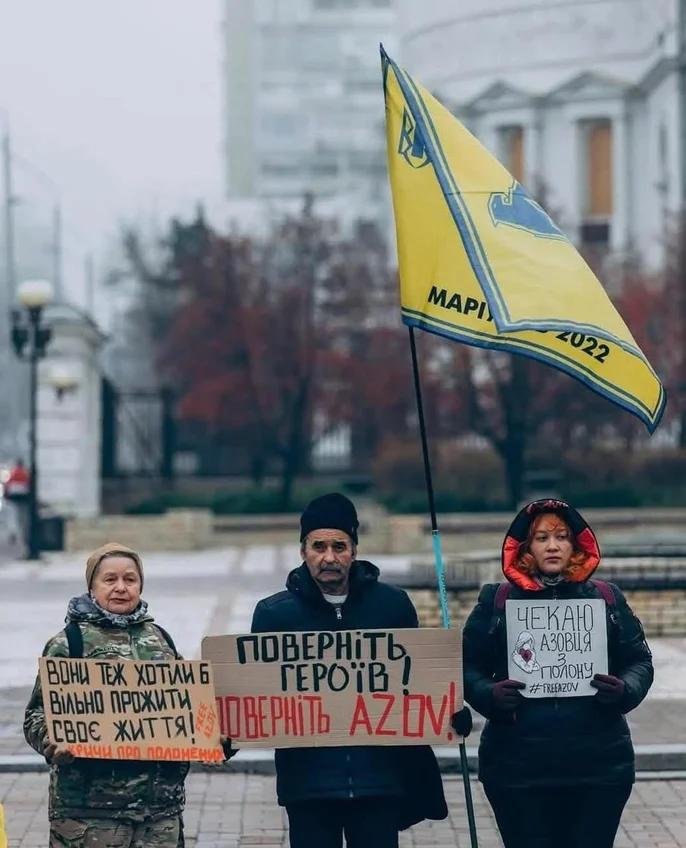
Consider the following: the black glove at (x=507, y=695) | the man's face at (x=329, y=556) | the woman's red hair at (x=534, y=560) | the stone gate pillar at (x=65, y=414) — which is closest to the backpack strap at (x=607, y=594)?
the woman's red hair at (x=534, y=560)

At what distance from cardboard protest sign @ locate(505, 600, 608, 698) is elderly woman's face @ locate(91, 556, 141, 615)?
1.24 m

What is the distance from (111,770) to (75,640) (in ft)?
1.45

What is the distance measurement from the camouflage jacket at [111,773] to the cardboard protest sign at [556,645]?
117 centimetres

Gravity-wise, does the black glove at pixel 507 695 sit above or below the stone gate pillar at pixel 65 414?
below

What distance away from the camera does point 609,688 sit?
596 centimetres

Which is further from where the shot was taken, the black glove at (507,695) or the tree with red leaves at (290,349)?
the tree with red leaves at (290,349)

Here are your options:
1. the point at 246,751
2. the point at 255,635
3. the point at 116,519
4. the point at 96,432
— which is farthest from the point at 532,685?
the point at 96,432

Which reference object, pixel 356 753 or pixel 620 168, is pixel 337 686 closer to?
pixel 356 753

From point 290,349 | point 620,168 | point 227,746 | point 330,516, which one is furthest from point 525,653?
point 620,168

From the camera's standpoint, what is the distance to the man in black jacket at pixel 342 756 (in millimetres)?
6039

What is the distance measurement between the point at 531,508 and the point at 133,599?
135 centimetres

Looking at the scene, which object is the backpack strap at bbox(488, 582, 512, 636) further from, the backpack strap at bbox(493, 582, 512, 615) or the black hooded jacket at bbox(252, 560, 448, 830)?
the black hooded jacket at bbox(252, 560, 448, 830)

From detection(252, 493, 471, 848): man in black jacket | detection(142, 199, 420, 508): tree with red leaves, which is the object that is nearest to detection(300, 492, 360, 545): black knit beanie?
detection(252, 493, 471, 848): man in black jacket

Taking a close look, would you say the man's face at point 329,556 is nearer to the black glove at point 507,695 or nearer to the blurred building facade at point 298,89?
the black glove at point 507,695
